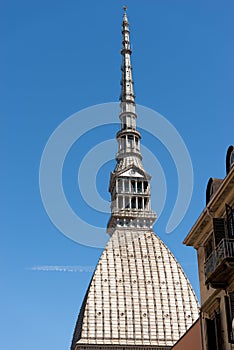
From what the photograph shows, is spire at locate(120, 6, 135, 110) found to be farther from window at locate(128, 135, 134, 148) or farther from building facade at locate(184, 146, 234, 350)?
building facade at locate(184, 146, 234, 350)

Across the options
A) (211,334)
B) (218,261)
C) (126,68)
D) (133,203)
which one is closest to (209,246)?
(211,334)

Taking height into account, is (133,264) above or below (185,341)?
above

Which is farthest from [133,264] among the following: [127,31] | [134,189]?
[127,31]

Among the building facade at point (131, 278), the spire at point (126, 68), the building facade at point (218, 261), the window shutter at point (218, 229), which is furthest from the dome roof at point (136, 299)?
the window shutter at point (218, 229)

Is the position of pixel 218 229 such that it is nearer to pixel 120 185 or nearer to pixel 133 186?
pixel 120 185

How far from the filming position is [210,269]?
29188mm

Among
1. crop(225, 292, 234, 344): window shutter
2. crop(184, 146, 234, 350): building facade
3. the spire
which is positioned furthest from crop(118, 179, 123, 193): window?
crop(225, 292, 234, 344): window shutter

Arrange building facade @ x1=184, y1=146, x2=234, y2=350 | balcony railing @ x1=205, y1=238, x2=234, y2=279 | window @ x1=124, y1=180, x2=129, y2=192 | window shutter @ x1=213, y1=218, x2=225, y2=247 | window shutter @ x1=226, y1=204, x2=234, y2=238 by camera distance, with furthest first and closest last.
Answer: window @ x1=124, y1=180, x2=129, y2=192, window shutter @ x1=213, y1=218, x2=225, y2=247, window shutter @ x1=226, y1=204, x2=234, y2=238, building facade @ x1=184, y1=146, x2=234, y2=350, balcony railing @ x1=205, y1=238, x2=234, y2=279

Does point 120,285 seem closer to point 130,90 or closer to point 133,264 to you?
point 133,264

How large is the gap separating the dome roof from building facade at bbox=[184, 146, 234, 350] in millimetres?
68604

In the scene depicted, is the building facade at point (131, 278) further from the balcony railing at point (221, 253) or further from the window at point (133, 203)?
the balcony railing at point (221, 253)

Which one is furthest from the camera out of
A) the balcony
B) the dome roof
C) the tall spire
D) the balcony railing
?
the tall spire

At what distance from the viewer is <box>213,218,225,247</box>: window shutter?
29.7 metres

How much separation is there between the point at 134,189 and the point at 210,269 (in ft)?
289
